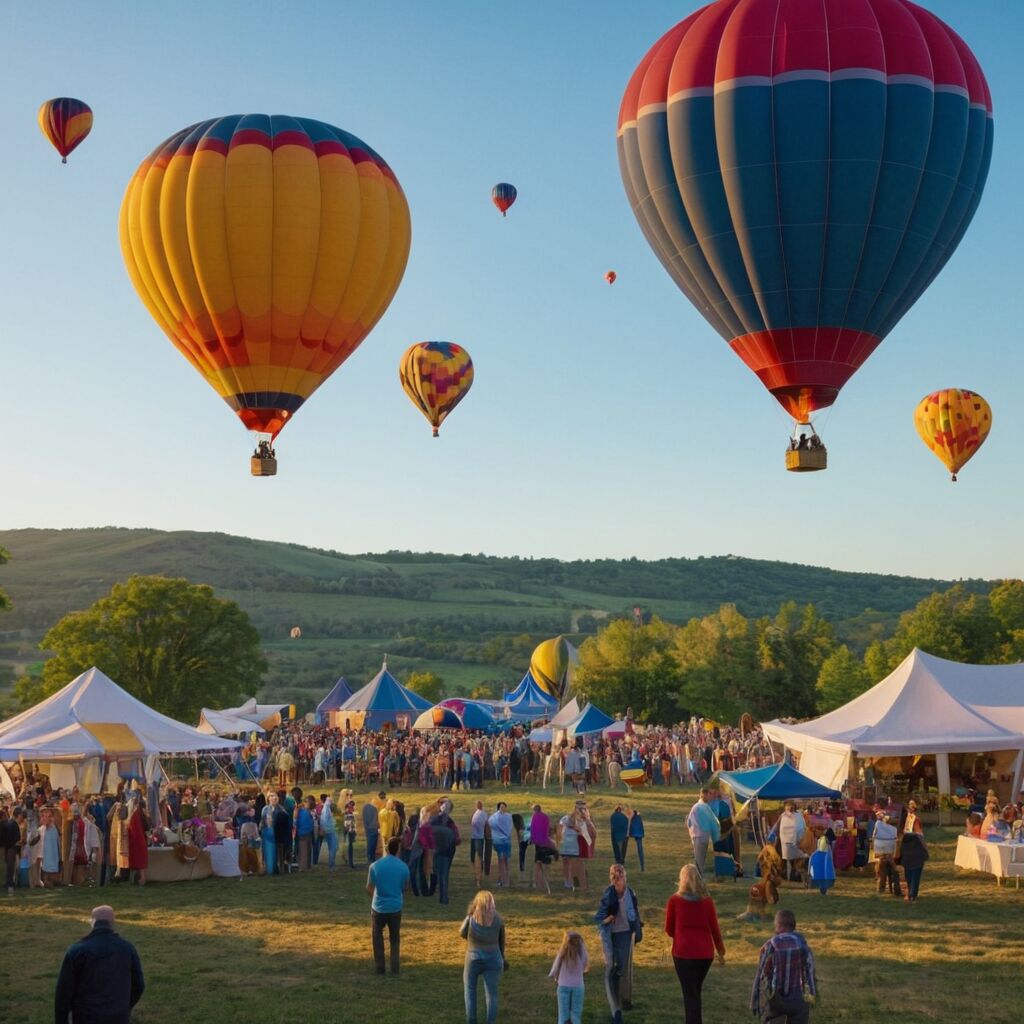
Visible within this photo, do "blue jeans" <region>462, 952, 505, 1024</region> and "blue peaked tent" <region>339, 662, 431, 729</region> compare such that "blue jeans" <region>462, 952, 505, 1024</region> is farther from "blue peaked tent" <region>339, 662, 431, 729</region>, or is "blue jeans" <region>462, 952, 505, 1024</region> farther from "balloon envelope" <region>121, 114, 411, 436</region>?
"blue peaked tent" <region>339, 662, 431, 729</region>

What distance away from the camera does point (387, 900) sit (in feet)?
34.9

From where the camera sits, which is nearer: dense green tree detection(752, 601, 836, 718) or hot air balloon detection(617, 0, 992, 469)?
hot air balloon detection(617, 0, 992, 469)

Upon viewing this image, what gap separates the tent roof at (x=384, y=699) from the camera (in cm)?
4203

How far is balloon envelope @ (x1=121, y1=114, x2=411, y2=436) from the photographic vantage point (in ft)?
67.1

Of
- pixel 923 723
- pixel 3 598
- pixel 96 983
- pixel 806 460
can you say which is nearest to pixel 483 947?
pixel 96 983

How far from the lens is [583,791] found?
28484 mm

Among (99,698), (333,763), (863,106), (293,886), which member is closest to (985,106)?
(863,106)

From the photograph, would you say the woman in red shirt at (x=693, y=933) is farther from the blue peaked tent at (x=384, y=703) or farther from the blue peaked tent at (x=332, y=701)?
the blue peaked tent at (x=332, y=701)

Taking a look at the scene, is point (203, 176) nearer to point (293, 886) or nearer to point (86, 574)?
point (293, 886)

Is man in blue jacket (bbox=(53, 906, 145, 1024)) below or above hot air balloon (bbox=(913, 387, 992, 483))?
below

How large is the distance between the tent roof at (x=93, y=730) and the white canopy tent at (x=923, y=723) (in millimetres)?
10852

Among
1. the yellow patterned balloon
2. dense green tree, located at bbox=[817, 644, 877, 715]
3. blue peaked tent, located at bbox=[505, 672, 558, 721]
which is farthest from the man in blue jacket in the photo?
the yellow patterned balloon

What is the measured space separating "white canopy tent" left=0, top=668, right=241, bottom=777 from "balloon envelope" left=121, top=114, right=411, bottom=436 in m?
5.56

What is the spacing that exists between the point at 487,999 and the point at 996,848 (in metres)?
9.37
